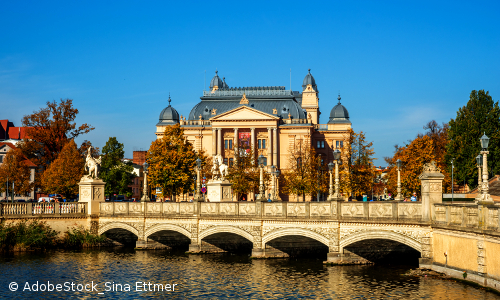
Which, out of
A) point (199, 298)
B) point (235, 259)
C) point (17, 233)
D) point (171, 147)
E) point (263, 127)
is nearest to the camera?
point (199, 298)

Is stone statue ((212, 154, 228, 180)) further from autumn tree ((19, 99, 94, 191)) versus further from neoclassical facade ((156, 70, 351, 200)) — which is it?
neoclassical facade ((156, 70, 351, 200))

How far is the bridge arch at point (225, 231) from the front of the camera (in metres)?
35.6

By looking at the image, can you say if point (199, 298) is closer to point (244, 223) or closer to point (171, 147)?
point (244, 223)

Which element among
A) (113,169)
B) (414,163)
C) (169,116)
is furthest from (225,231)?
(169,116)

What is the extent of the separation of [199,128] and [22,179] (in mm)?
39777

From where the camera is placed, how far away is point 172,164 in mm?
63156

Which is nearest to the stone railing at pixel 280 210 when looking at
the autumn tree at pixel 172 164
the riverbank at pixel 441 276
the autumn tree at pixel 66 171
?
the riverbank at pixel 441 276

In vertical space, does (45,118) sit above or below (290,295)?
above

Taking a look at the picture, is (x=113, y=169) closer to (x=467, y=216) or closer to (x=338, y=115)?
(x=338, y=115)

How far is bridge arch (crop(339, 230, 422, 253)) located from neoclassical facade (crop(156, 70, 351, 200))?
6847cm

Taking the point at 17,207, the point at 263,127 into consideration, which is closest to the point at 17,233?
the point at 17,207

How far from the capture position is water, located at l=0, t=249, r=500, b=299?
2620 cm

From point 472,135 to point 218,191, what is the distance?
37769 millimetres

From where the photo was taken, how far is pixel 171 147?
65188 mm
